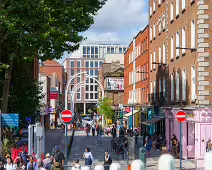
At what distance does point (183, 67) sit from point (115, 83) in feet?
233

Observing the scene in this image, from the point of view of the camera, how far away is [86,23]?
2536 cm

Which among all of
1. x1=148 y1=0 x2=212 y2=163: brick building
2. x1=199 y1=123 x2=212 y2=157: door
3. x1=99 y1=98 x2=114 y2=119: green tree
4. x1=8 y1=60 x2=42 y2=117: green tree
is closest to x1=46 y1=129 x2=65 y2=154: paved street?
x1=8 y1=60 x2=42 y2=117: green tree

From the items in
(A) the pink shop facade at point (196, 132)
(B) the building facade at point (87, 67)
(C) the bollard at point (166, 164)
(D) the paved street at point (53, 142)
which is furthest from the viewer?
(B) the building facade at point (87, 67)

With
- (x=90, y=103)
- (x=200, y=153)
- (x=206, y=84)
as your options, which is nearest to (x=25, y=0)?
(x=206, y=84)

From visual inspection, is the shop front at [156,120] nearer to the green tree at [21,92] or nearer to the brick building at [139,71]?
the brick building at [139,71]

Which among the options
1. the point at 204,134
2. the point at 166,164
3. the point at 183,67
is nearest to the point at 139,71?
the point at 183,67

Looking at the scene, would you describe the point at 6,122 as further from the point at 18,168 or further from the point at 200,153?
the point at 200,153

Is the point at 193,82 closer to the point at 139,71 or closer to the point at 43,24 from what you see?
the point at 43,24

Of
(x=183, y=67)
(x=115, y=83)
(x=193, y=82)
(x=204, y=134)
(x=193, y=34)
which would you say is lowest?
(x=204, y=134)

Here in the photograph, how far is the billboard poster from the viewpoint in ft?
334

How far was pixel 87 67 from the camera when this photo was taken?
7096 inches

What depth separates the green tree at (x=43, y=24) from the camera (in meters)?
23.5

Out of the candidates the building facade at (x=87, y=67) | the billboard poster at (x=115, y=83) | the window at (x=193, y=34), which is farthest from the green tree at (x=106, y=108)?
the building facade at (x=87, y=67)

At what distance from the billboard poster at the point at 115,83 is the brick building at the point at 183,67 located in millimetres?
56108
